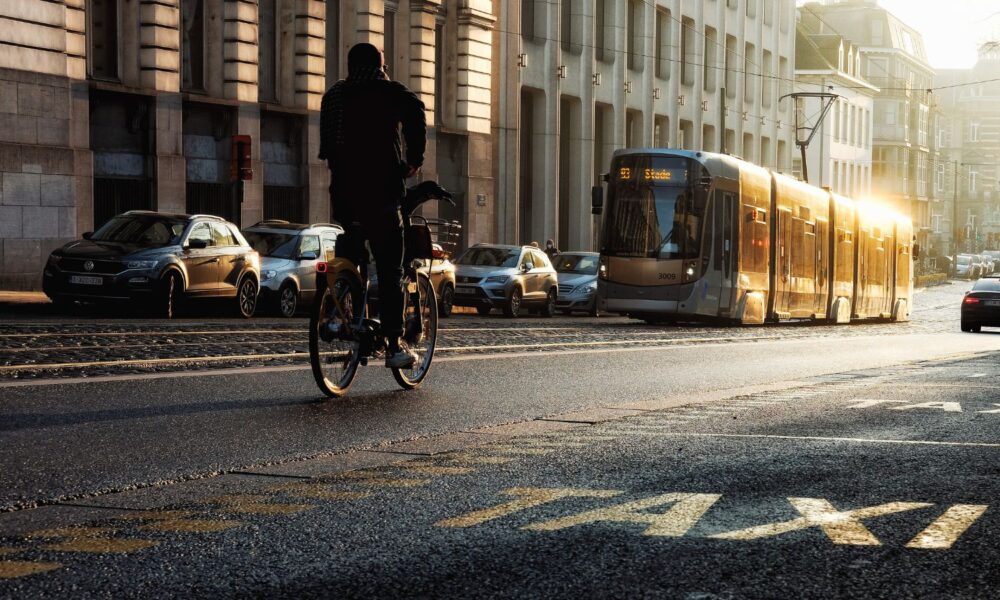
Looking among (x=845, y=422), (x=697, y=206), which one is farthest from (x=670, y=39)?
(x=845, y=422)

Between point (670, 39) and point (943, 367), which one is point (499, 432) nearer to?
point (943, 367)

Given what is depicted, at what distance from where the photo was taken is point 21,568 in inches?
178

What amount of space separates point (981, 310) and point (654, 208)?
12.3 metres

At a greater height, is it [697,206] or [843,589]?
[697,206]

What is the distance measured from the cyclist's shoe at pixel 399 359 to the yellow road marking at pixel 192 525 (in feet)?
15.0

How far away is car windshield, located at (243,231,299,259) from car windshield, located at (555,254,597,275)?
12.8 metres

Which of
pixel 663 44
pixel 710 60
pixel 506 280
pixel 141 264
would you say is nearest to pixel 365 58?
pixel 141 264

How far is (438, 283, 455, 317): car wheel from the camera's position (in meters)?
30.0

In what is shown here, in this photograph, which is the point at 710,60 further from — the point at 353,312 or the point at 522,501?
the point at 522,501

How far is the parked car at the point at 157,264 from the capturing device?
73.7ft

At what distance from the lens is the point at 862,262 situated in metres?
39.3

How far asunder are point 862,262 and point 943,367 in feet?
77.1

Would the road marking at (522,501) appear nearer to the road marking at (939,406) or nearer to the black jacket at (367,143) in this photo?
the black jacket at (367,143)

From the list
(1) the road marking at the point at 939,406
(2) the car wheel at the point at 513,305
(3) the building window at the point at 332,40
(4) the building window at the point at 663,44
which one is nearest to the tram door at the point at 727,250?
(2) the car wheel at the point at 513,305
